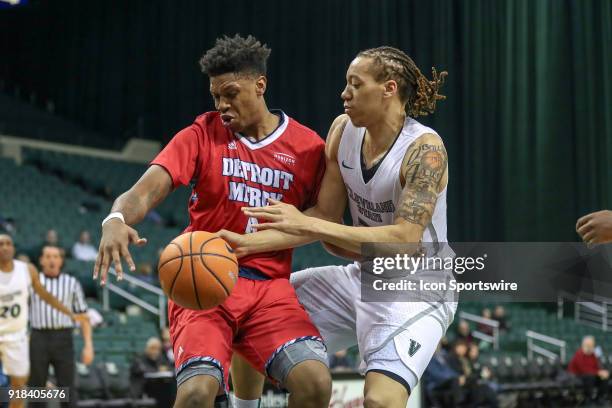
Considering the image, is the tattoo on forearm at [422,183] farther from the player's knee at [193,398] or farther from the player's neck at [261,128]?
the player's knee at [193,398]

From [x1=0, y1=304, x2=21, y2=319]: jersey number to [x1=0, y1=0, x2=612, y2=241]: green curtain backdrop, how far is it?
9.83m

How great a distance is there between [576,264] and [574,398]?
1972 mm

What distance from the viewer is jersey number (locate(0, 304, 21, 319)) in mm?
7719

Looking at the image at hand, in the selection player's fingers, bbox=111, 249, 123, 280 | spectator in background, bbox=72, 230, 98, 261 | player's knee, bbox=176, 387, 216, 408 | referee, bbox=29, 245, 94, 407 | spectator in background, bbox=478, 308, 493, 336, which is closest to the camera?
player's fingers, bbox=111, 249, 123, 280

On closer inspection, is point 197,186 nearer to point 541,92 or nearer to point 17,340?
point 17,340

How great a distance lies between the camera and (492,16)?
15758 millimetres

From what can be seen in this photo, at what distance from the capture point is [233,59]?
4.04m

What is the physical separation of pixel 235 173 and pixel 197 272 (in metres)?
0.65

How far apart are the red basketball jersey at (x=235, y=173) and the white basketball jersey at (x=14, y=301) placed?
416 cm

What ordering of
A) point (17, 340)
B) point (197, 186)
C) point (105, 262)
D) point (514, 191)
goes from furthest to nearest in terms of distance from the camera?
point (514, 191), point (17, 340), point (197, 186), point (105, 262)

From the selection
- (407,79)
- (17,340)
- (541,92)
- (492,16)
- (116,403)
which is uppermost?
(492,16)

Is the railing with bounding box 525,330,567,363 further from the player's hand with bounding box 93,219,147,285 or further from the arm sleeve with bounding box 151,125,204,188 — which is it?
the player's hand with bounding box 93,219,147,285

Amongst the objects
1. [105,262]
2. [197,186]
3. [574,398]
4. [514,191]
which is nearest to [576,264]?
[574,398]

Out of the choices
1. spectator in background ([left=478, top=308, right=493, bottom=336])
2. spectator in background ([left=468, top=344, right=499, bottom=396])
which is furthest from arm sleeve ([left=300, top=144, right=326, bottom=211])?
spectator in background ([left=478, top=308, right=493, bottom=336])
